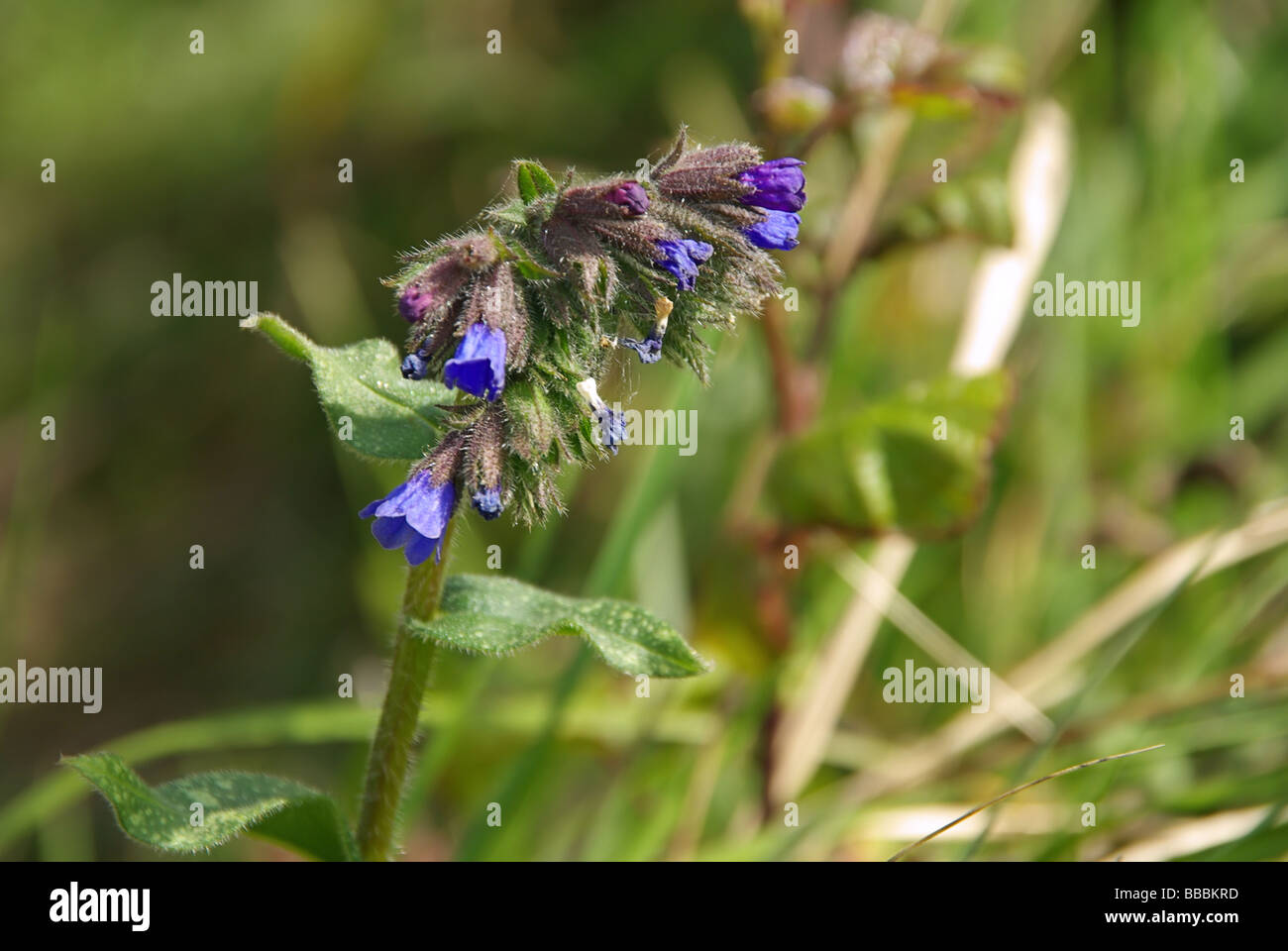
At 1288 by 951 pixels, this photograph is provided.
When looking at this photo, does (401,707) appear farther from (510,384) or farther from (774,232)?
(774,232)

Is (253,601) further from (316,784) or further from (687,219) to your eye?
(687,219)

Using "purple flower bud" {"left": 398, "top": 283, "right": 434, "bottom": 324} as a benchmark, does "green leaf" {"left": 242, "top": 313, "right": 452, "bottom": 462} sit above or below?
below

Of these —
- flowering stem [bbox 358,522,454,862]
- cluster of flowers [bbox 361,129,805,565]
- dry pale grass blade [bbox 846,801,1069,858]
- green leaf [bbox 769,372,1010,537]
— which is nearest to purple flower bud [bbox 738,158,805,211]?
cluster of flowers [bbox 361,129,805,565]

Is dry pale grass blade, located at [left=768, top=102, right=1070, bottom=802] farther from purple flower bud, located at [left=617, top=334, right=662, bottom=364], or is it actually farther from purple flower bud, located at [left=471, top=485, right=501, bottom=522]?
purple flower bud, located at [left=471, top=485, right=501, bottom=522]

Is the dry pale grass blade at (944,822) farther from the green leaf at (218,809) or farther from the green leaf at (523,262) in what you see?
the green leaf at (523,262)

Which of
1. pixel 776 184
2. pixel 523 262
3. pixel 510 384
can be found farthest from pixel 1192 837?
pixel 523 262

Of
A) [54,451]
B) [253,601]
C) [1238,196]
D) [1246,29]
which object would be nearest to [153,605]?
[253,601]
